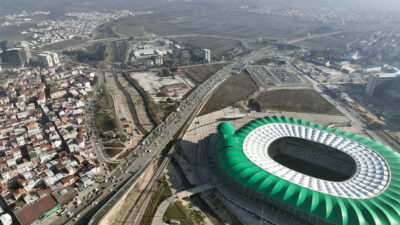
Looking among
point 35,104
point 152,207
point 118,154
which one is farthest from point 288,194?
point 35,104

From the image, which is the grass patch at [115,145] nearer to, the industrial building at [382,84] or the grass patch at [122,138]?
the grass patch at [122,138]

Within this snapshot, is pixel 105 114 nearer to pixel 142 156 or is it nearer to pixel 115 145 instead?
pixel 115 145

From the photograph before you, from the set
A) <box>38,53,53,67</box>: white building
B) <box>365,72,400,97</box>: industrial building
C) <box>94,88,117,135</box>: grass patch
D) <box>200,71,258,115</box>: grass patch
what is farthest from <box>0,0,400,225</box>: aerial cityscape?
<box>38,53,53,67</box>: white building

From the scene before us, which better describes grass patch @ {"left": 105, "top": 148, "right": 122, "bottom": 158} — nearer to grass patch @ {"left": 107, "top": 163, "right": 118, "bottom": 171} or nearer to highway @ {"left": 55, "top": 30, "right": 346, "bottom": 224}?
highway @ {"left": 55, "top": 30, "right": 346, "bottom": 224}

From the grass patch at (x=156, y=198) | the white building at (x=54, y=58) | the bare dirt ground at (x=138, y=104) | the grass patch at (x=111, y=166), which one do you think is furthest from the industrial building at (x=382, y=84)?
the white building at (x=54, y=58)

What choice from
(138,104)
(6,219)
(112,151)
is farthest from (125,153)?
(138,104)

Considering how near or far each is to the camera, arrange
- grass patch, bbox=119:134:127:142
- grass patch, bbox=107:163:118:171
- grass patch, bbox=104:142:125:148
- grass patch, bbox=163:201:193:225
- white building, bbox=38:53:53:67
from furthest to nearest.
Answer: white building, bbox=38:53:53:67
grass patch, bbox=119:134:127:142
grass patch, bbox=104:142:125:148
grass patch, bbox=107:163:118:171
grass patch, bbox=163:201:193:225
